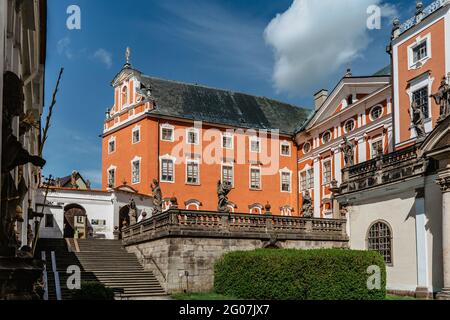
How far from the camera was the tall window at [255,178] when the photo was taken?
4688cm

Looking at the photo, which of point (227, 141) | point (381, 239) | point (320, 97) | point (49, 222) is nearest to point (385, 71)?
point (320, 97)

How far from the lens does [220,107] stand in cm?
4800

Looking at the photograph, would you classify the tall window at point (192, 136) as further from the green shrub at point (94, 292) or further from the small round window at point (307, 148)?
the green shrub at point (94, 292)

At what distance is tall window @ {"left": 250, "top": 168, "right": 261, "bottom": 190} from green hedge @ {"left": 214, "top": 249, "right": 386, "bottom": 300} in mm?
23634

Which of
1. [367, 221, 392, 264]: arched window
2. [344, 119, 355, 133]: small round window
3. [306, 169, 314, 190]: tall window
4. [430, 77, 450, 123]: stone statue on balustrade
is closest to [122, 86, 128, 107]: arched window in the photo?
[306, 169, 314, 190]: tall window

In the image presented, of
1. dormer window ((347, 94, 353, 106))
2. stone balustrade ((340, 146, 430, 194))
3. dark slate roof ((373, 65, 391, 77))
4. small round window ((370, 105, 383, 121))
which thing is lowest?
stone balustrade ((340, 146, 430, 194))

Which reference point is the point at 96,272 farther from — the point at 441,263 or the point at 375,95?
the point at 375,95

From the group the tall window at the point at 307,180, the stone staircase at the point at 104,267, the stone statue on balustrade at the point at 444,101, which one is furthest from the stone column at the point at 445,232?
the tall window at the point at 307,180

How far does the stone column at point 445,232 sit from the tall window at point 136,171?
25251 millimetres

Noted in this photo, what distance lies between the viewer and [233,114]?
4794 centimetres

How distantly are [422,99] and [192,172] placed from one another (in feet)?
61.3

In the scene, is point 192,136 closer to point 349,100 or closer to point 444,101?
point 349,100

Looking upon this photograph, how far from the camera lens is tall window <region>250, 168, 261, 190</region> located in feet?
154

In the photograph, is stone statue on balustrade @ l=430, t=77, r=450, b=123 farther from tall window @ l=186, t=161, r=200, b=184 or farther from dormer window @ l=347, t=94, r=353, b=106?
tall window @ l=186, t=161, r=200, b=184
